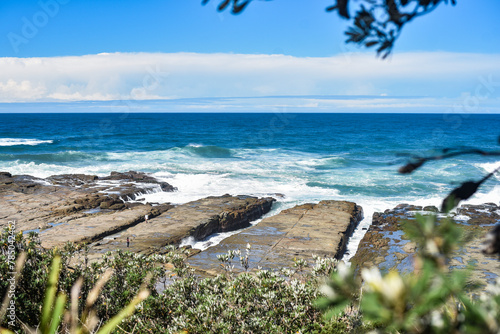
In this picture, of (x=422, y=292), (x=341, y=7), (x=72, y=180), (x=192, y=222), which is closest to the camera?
(x=422, y=292)

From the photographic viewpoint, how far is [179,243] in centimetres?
1273

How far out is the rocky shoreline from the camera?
37.2 ft

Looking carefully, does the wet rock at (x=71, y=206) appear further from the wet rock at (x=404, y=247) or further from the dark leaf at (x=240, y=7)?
the dark leaf at (x=240, y=7)

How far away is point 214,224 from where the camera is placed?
15242mm

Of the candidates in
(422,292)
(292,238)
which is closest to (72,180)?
(292,238)

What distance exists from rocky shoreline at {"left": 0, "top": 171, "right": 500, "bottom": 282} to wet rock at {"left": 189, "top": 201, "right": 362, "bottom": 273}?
27 millimetres

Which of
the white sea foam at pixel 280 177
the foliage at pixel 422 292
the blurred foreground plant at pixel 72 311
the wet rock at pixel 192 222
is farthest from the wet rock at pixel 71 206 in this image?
the foliage at pixel 422 292

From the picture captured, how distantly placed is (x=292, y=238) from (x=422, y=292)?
11.7 m

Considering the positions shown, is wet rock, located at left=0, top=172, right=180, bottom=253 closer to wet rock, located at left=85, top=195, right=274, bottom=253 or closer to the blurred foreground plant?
wet rock, located at left=85, top=195, right=274, bottom=253

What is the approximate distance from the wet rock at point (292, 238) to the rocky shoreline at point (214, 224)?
1.1 inches

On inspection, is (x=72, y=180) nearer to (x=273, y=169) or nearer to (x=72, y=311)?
(x=273, y=169)

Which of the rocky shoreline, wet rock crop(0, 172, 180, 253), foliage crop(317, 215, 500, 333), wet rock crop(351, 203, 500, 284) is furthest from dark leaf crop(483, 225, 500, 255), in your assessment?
wet rock crop(0, 172, 180, 253)

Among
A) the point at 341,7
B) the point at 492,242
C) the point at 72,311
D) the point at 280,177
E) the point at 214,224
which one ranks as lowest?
the point at 280,177

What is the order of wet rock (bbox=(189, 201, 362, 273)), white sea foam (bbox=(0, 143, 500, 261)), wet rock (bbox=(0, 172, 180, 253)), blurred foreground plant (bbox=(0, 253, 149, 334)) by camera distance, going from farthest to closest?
1. white sea foam (bbox=(0, 143, 500, 261))
2. wet rock (bbox=(0, 172, 180, 253))
3. wet rock (bbox=(189, 201, 362, 273))
4. blurred foreground plant (bbox=(0, 253, 149, 334))
